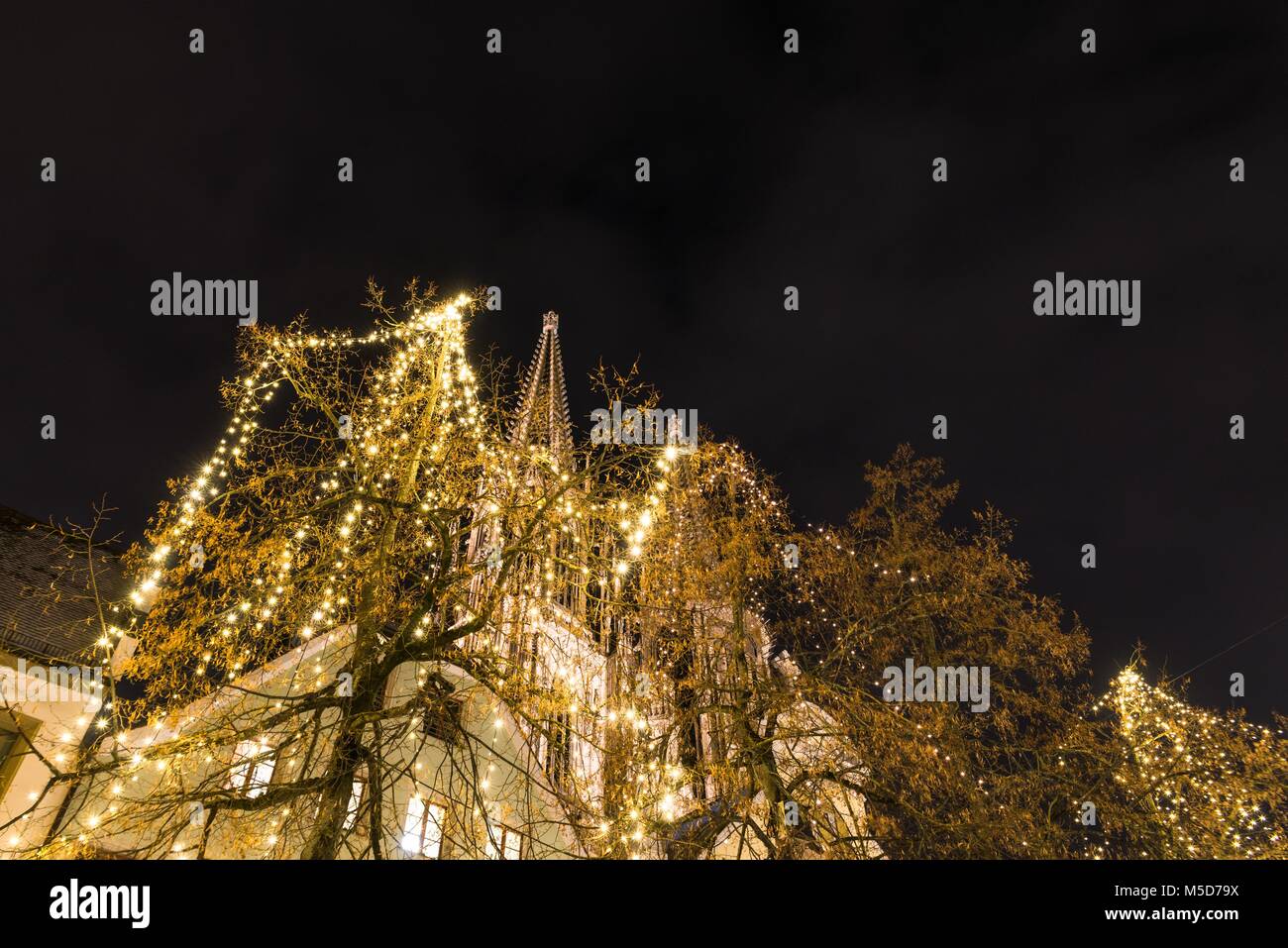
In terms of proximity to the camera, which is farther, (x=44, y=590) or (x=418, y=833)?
(x=44, y=590)

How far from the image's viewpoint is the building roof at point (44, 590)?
13.9 meters

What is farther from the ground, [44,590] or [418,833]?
[44,590]

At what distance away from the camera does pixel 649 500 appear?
8.23 m

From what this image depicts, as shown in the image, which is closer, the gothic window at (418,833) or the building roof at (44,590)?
the gothic window at (418,833)

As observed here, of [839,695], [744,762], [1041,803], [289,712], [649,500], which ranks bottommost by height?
[1041,803]

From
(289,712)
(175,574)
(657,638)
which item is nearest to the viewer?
(289,712)

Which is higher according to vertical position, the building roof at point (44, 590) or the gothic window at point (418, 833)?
the building roof at point (44, 590)

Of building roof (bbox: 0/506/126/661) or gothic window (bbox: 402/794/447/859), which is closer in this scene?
gothic window (bbox: 402/794/447/859)

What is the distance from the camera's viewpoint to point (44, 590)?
49.9 feet

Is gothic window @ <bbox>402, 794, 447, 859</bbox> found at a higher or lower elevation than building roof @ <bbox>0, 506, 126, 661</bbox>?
lower

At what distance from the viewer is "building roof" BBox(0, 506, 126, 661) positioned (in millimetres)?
13906
